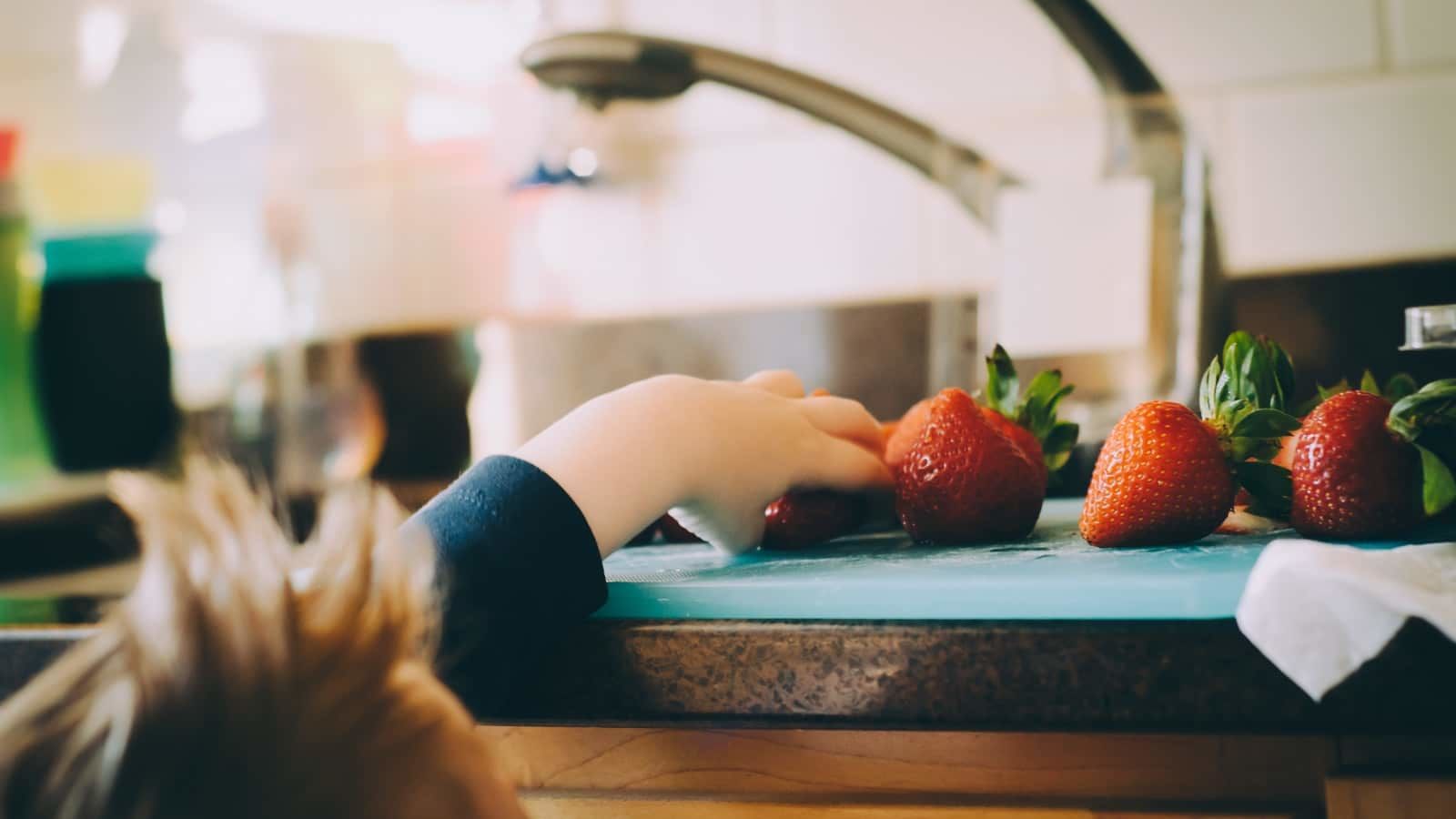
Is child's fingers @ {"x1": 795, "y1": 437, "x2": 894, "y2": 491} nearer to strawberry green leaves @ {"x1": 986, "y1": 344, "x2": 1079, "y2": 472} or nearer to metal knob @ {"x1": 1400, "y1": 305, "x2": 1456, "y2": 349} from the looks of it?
strawberry green leaves @ {"x1": 986, "y1": 344, "x2": 1079, "y2": 472}

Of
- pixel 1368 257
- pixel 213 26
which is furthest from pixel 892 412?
pixel 213 26

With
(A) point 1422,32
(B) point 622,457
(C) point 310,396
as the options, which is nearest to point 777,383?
(B) point 622,457

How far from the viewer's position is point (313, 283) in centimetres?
138

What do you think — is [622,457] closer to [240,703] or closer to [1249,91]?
[240,703]

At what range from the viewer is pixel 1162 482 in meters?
0.43

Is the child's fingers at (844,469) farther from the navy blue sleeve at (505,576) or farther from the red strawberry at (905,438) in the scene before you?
the navy blue sleeve at (505,576)

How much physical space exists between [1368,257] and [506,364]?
89cm

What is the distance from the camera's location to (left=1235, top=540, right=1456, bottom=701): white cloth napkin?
32cm

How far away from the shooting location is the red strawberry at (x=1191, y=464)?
434 mm

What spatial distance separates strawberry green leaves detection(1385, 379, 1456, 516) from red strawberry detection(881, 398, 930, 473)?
199 mm

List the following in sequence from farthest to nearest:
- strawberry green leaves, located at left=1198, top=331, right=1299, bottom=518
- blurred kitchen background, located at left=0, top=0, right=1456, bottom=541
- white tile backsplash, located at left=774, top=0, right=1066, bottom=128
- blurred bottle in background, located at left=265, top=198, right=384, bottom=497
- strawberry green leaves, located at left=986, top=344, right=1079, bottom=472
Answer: blurred bottle in background, located at left=265, top=198, right=384, bottom=497, white tile backsplash, located at left=774, top=0, right=1066, bottom=128, blurred kitchen background, located at left=0, top=0, right=1456, bottom=541, strawberry green leaves, located at left=986, top=344, right=1079, bottom=472, strawberry green leaves, located at left=1198, top=331, right=1299, bottom=518

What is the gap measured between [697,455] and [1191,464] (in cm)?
20

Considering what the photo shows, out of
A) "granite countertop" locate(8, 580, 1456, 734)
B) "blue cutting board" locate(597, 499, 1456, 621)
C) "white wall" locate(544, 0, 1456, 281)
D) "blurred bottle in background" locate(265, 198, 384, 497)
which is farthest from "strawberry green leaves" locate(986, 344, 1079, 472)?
"blurred bottle in background" locate(265, 198, 384, 497)

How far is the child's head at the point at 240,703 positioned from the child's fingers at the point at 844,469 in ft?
0.85
